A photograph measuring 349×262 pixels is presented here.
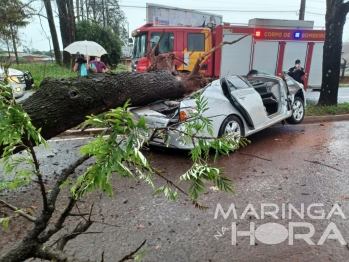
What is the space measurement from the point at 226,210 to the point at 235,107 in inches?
101

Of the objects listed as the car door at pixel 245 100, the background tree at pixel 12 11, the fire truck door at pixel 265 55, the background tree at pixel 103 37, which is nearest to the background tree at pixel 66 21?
the background tree at pixel 12 11

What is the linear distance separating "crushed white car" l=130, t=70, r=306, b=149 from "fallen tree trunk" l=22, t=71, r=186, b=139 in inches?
17.3

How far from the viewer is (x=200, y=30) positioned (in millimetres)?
11438

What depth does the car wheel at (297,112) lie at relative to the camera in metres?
7.28

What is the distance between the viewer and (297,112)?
24.2ft

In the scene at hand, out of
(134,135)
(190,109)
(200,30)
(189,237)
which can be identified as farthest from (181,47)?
(134,135)

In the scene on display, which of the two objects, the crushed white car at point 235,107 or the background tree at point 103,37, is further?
the background tree at point 103,37

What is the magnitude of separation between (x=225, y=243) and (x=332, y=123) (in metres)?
6.69

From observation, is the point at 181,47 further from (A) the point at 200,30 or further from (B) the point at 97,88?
(B) the point at 97,88

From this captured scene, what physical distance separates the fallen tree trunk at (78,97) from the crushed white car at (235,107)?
17.3 inches

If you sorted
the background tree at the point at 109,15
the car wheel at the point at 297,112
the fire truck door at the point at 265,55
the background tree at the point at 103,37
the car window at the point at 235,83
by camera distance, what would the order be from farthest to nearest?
the background tree at the point at 109,15
the background tree at the point at 103,37
the fire truck door at the point at 265,55
the car wheel at the point at 297,112
the car window at the point at 235,83

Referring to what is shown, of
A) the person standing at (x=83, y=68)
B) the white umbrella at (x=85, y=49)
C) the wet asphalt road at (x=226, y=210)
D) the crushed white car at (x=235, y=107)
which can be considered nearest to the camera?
the wet asphalt road at (x=226, y=210)

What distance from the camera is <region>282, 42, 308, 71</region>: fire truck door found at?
12.2 meters

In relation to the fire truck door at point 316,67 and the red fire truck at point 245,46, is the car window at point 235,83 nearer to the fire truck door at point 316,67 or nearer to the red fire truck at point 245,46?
the red fire truck at point 245,46
